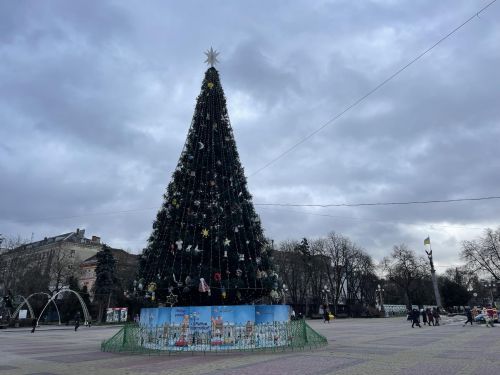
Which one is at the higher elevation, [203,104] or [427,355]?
[203,104]

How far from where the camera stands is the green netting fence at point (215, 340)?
13648 millimetres

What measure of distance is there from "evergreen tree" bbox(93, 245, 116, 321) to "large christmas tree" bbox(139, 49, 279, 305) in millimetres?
36218

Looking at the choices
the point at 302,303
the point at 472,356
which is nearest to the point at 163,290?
the point at 472,356

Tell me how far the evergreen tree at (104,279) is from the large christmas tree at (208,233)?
3622 cm

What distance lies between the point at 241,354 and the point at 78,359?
5332 millimetres

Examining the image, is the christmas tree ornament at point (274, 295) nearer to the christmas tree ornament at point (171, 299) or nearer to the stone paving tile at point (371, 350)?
the stone paving tile at point (371, 350)

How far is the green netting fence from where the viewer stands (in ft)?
44.8

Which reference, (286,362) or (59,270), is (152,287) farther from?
(59,270)

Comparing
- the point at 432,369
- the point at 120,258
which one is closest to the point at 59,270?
the point at 120,258

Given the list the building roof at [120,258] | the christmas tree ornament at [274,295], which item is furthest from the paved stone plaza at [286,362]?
the building roof at [120,258]

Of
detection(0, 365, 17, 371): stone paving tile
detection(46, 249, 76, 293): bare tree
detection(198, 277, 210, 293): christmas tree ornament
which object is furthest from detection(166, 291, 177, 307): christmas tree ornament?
detection(46, 249, 76, 293): bare tree

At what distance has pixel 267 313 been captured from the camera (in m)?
14.9

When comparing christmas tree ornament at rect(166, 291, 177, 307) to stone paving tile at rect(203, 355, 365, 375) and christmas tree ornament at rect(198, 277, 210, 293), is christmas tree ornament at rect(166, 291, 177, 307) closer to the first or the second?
christmas tree ornament at rect(198, 277, 210, 293)

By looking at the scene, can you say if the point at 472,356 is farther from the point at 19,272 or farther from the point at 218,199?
the point at 19,272
